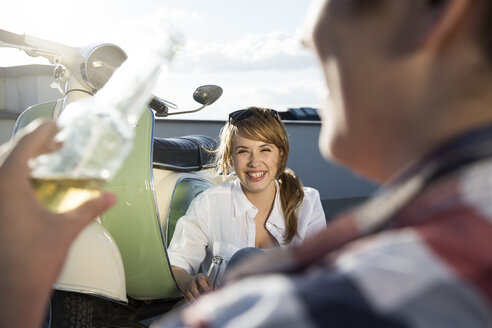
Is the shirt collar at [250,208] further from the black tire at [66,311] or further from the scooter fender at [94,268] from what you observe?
the black tire at [66,311]

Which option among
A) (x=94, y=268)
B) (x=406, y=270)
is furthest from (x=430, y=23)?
(x=94, y=268)

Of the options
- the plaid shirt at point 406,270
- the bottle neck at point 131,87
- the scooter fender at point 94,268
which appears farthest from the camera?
the scooter fender at point 94,268

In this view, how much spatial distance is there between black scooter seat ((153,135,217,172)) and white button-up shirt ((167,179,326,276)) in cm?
→ 21

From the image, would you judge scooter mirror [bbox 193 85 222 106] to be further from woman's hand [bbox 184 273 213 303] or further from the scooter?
woman's hand [bbox 184 273 213 303]

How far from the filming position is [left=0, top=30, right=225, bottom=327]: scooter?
5.25 ft

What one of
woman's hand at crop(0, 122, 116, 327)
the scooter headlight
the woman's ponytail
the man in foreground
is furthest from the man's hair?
the woman's ponytail

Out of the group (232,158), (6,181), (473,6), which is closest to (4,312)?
(6,181)

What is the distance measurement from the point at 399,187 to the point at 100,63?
5.08 feet

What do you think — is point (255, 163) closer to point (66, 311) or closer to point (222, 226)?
point (222, 226)

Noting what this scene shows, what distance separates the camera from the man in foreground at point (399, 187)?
302 millimetres

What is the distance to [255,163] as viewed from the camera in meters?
2.25

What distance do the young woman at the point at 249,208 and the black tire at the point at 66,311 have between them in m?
0.46

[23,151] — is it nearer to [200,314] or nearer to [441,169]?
[200,314]

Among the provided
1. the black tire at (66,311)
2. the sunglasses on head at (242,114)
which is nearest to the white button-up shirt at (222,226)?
the sunglasses on head at (242,114)
